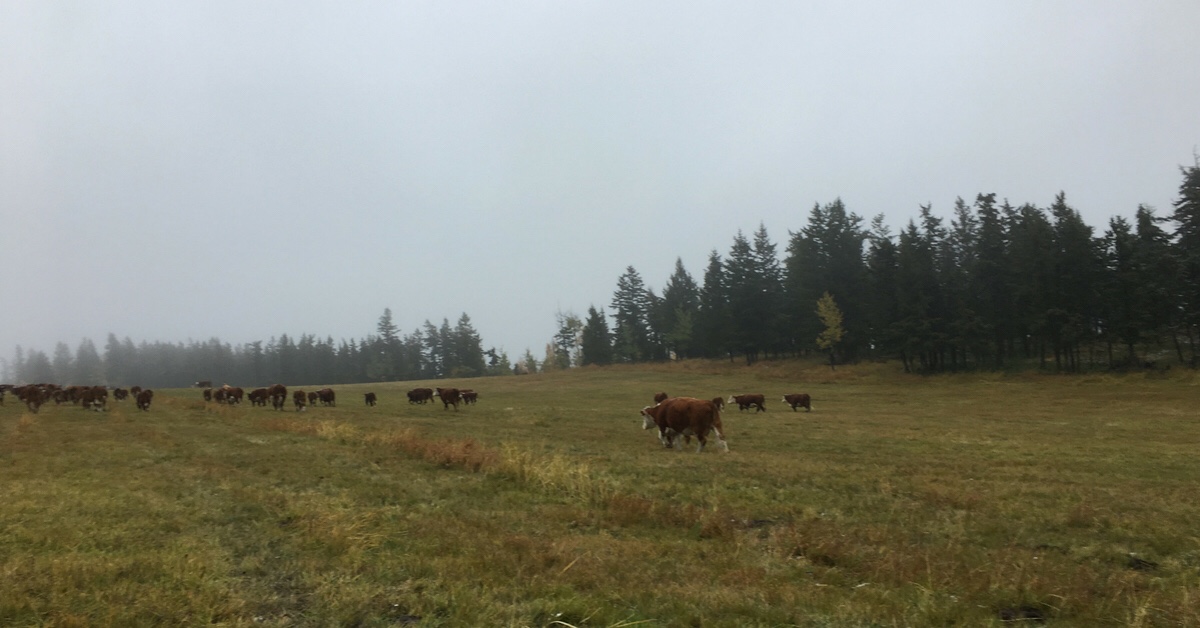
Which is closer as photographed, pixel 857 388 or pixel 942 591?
pixel 942 591

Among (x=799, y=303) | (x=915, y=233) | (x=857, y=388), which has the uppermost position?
(x=915, y=233)

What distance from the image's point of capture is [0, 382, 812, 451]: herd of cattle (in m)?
19.8

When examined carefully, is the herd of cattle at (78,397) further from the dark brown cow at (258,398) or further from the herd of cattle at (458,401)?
the dark brown cow at (258,398)

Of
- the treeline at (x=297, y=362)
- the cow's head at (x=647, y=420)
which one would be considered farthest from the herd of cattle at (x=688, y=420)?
the treeline at (x=297, y=362)

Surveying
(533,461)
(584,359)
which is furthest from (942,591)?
(584,359)

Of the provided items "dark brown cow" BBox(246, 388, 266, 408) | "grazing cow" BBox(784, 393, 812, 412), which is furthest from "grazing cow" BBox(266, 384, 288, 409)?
"grazing cow" BBox(784, 393, 812, 412)

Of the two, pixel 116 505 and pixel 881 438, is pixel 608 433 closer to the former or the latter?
pixel 881 438

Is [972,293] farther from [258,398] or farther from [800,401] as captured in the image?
[258,398]

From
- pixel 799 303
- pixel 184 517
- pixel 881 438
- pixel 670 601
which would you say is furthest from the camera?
pixel 799 303

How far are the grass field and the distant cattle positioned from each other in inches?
988

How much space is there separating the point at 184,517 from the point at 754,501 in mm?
9622

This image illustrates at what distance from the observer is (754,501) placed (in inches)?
442

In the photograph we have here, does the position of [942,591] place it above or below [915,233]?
below

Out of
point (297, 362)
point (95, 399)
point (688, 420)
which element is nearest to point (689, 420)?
point (688, 420)
